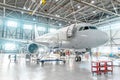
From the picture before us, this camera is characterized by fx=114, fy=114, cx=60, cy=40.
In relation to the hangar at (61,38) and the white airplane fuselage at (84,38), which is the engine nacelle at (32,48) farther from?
the white airplane fuselage at (84,38)

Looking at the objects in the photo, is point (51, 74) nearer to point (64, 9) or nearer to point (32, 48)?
point (32, 48)

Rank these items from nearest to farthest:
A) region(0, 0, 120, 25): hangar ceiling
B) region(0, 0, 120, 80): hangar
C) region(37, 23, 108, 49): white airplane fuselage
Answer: region(0, 0, 120, 80): hangar < region(37, 23, 108, 49): white airplane fuselage < region(0, 0, 120, 25): hangar ceiling

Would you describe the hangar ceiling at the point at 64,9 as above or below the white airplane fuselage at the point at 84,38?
above

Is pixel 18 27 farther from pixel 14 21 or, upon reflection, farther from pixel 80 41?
pixel 80 41

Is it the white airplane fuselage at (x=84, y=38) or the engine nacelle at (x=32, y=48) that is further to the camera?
the engine nacelle at (x=32, y=48)

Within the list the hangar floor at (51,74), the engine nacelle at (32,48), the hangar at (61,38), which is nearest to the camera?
the hangar floor at (51,74)

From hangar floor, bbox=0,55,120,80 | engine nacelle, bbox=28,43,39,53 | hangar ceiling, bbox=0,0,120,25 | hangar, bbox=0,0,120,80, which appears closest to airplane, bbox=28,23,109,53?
hangar, bbox=0,0,120,80

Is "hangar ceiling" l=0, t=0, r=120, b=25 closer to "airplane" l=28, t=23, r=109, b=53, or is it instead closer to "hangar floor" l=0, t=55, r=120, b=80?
"airplane" l=28, t=23, r=109, b=53

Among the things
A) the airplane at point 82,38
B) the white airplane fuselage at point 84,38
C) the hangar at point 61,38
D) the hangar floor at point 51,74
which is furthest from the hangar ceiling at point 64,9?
the hangar floor at point 51,74

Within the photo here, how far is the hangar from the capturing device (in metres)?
6.70

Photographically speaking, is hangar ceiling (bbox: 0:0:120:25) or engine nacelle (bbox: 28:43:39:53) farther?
hangar ceiling (bbox: 0:0:120:25)

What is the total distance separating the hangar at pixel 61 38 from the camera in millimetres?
6696

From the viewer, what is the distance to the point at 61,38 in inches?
375

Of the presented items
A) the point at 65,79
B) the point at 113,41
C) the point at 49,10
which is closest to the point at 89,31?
the point at 65,79
